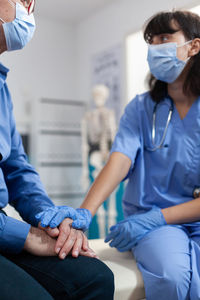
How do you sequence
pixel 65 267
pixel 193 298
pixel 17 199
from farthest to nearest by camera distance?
pixel 17 199
pixel 193 298
pixel 65 267

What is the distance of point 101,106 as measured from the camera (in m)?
4.54

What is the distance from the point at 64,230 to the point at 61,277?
0.16 metres

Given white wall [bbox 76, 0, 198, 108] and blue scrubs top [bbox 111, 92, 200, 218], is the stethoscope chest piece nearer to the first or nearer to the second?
blue scrubs top [bbox 111, 92, 200, 218]

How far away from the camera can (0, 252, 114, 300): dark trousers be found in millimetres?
938

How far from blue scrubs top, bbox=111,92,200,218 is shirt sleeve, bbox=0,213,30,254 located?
61 centimetres

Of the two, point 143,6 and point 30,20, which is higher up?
point 143,6

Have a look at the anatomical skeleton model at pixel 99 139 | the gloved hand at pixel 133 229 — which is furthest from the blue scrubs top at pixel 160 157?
the anatomical skeleton model at pixel 99 139

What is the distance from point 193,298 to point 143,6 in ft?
12.4

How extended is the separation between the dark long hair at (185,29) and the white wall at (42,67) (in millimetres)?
3364

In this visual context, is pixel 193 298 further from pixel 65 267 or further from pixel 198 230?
pixel 65 267

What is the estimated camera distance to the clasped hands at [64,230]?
3.69 ft

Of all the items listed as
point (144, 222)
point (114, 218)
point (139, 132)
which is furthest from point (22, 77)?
point (144, 222)

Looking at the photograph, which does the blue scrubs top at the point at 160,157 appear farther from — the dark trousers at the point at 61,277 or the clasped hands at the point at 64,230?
the dark trousers at the point at 61,277

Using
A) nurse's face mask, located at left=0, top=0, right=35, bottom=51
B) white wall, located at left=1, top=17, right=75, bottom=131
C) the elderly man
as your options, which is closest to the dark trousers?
the elderly man
